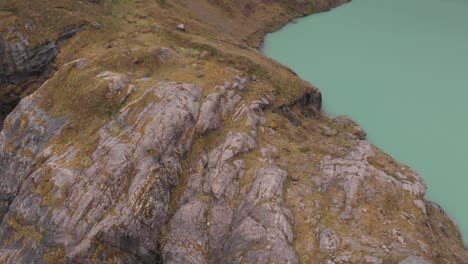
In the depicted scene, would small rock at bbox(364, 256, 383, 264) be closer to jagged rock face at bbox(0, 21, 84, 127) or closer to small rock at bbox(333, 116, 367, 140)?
small rock at bbox(333, 116, 367, 140)

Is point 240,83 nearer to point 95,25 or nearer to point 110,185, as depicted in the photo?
point 110,185

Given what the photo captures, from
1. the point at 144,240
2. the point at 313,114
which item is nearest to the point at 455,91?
the point at 313,114

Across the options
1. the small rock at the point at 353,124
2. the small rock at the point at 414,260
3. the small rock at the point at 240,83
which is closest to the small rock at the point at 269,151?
the small rock at the point at 240,83

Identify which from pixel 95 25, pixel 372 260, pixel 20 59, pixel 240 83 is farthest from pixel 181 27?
pixel 372 260

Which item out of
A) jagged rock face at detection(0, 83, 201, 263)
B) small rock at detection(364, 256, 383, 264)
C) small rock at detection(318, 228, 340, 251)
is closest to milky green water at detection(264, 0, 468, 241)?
small rock at detection(364, 256, 383, 264)

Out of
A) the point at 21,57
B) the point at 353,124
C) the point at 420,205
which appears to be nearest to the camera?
the point at 420,205

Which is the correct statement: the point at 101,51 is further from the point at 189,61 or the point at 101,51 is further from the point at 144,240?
the point at 144,240

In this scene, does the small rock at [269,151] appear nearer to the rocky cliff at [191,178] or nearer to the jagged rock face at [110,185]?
the rocky cliff at [191,178]
